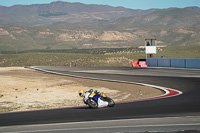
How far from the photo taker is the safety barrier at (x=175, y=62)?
4131cm

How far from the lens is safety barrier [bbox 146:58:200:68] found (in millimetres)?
41312

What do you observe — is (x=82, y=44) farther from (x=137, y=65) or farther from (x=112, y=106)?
(x=112, y=106)

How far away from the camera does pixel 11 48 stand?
563 ft

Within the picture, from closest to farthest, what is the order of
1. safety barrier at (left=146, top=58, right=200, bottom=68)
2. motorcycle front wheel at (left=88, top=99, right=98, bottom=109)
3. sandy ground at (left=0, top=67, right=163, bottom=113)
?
motorcycle front wheel at (left=88, top=99, right=98, bottom=109) < sandy ground at (left=0, top=67, right=163, bottom=113) < safety barrier at (left=146, top=58, right=200, bottom=68)

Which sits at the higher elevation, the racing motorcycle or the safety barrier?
the racing motorcycle

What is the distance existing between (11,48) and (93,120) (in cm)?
16454

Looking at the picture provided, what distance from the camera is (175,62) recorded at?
4522 cm

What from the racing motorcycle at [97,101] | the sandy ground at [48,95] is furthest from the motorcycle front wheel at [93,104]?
the sandy ground at [48,95]

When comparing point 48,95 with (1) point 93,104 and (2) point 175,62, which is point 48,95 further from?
(2) point 175,62

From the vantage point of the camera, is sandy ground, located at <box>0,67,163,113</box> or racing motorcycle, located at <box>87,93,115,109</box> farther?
sandy ground, located at <box>0,67,163,113</box>

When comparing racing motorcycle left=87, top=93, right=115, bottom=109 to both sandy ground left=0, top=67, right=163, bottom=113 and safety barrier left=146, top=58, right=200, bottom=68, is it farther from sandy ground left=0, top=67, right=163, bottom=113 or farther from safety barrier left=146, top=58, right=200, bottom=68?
safety barrier left=146, top=58, right=200, bottom=68

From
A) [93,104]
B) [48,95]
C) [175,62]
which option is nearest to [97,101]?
[93,104]

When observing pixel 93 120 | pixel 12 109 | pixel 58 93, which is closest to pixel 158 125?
pixel 93 120

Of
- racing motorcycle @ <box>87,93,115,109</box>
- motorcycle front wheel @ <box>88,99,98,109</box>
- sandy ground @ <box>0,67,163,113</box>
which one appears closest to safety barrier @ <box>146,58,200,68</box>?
sandy ground @ <box>0,67,163,113</box>
